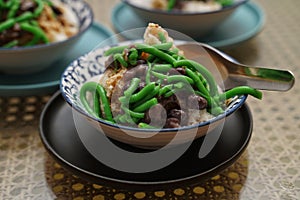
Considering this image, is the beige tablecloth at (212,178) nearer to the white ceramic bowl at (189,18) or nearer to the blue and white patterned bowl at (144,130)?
the blue and white patterned bowl at (144,130)

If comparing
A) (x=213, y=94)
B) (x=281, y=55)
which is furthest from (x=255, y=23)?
(x=213, y=94)

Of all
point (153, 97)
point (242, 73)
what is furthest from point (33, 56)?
point (242, 73)

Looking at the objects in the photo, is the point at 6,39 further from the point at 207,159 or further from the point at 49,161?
the point at 207,159

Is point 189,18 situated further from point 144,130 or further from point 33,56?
point 144,130

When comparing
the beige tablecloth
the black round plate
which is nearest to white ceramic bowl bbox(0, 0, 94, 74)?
the beige tablecloth

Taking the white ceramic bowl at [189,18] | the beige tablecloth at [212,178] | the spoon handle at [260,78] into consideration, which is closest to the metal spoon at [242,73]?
the spoon handle at [260,78]

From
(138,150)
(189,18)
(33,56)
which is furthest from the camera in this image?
(189,18)
